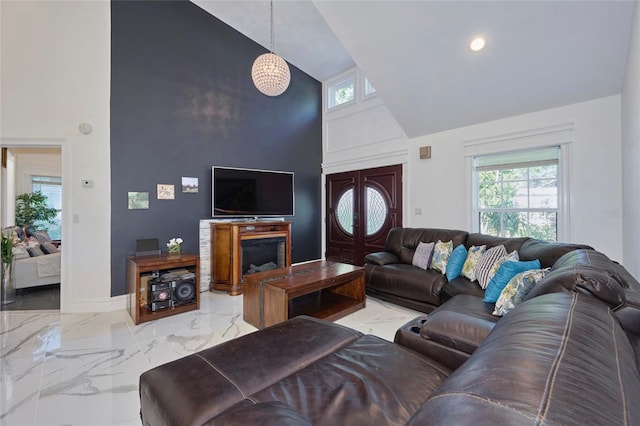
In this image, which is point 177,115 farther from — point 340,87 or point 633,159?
point 633,159

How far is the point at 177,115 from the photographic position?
3.80 m

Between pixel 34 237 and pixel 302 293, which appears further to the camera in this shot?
pixel 34 237

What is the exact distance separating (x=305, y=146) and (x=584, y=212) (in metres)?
4.32

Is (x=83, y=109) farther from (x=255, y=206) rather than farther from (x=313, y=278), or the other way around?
(x=313, y=278)

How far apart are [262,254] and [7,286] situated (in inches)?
140

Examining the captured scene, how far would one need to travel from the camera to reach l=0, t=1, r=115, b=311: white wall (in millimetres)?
2979

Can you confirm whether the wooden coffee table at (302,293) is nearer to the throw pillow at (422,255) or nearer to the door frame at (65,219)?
the throw pillow at (422,255)

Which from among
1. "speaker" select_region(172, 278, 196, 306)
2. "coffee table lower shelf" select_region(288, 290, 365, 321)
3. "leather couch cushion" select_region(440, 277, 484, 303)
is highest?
"leather couch cushion" select_region(440, 277, 484, 303)

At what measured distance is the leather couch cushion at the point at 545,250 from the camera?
2380mm

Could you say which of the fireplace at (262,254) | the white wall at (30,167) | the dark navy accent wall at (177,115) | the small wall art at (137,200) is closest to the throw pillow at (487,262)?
the fireplace at (262,254)

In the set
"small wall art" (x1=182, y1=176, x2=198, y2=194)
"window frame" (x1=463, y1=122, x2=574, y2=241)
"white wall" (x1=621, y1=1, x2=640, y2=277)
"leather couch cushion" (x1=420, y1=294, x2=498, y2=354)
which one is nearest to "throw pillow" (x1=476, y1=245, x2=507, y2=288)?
"white wall" (x1=621, y1=1, x2=640, y2=277)

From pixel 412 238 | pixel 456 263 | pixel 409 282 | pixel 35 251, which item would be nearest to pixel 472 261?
pixel 456 263

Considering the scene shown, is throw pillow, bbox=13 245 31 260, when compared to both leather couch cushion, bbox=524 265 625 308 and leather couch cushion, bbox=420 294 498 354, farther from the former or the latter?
A: leather couch cushion, bbox=524 265 625 308

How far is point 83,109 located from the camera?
10.4ft
